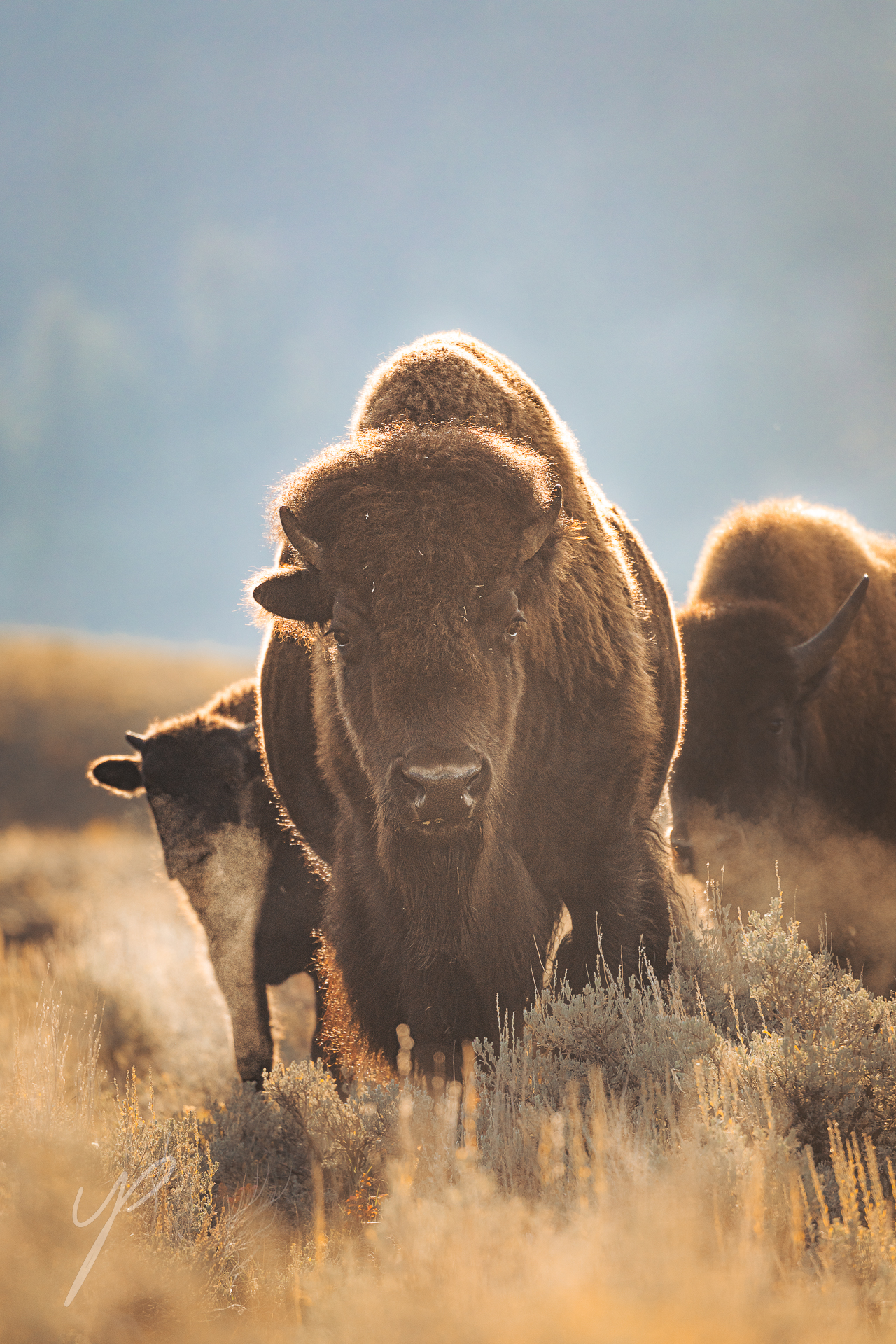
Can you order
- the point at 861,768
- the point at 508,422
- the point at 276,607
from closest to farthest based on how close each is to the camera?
1. the point at 276,607
2. the point at 508,422
3. the point at 861,768

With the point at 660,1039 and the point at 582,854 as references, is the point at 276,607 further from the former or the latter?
the point at 660,1039

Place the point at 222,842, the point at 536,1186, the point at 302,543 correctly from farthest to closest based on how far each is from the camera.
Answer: the point at 222,842 → the point at 302,543 → the point at 536,1186

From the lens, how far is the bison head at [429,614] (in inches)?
123

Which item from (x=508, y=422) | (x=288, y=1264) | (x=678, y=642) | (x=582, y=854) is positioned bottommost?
(x=288, y=1264)

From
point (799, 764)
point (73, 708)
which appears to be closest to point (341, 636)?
point (799, 764)

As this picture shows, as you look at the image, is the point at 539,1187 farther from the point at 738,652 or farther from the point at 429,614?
the point at 738,652

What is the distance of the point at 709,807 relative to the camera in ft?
17.4

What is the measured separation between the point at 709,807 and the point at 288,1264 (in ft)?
10.4

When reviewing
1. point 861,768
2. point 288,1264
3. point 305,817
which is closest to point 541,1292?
point 288,1264

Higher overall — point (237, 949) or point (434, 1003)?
point (434, 1003)

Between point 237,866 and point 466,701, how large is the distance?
91.1 inches

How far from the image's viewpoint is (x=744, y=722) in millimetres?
5418
